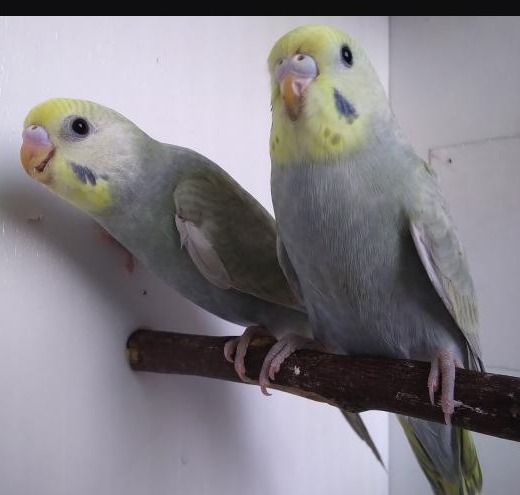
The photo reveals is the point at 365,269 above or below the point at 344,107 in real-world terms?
below

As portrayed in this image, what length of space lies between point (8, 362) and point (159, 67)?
2.35 feet

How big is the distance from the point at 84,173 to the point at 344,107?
0.45 m

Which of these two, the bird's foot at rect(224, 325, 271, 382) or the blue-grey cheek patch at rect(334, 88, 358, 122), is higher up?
the blue-grey cheek patch at rect(334, 88, 358, 122)

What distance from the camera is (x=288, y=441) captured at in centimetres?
156

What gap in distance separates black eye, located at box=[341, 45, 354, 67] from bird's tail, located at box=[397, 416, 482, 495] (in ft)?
2.28

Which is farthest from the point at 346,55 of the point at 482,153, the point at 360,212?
the point at 482,153

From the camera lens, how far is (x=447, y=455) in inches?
43.9

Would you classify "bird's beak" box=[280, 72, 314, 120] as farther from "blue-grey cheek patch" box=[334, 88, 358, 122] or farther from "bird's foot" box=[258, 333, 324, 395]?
"bird's foot" box=[258, 333, 324, 395]

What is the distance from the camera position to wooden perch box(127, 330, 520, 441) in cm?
73

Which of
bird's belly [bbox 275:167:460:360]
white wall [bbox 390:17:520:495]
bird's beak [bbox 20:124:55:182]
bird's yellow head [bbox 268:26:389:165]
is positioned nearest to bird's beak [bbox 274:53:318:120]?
bird's yellow head [bbox 268:26:389:165]

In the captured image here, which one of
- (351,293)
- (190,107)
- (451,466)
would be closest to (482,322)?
(451,466)

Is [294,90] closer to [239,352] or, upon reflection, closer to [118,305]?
[239,352]

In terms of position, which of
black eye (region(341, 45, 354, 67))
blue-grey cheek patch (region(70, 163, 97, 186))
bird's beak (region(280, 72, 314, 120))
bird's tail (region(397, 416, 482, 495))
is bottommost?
bird's tail (region(397, 416, 482, 495))
